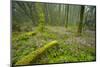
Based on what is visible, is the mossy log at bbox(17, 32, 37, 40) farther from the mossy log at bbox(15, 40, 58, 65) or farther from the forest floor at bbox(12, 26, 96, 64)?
the mossy log at bbox(15, 40, 58, 65)

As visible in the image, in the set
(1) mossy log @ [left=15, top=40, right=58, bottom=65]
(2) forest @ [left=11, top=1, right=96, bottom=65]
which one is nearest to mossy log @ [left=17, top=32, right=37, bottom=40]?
(2) forest @ [left=11, top=1, right=96, bottom=65]

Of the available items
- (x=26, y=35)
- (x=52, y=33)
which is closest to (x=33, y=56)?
(x=26, y=35)

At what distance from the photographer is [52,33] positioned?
218cm

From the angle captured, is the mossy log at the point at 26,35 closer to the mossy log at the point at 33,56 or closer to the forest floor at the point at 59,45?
the forest floor at the point at 59,45

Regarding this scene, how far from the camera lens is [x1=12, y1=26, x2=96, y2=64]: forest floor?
2059mm

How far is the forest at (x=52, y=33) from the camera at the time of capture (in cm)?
206

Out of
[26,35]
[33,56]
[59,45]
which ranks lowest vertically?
[33,56]

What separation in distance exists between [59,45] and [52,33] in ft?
0.63

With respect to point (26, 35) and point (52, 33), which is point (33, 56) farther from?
point (52, 33)

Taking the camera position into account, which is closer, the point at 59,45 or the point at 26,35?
the point at 26,35

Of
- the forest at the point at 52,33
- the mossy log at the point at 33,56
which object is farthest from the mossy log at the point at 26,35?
the mossy log at the point at 33,56

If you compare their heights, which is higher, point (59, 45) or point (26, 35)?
point (26, 35)
